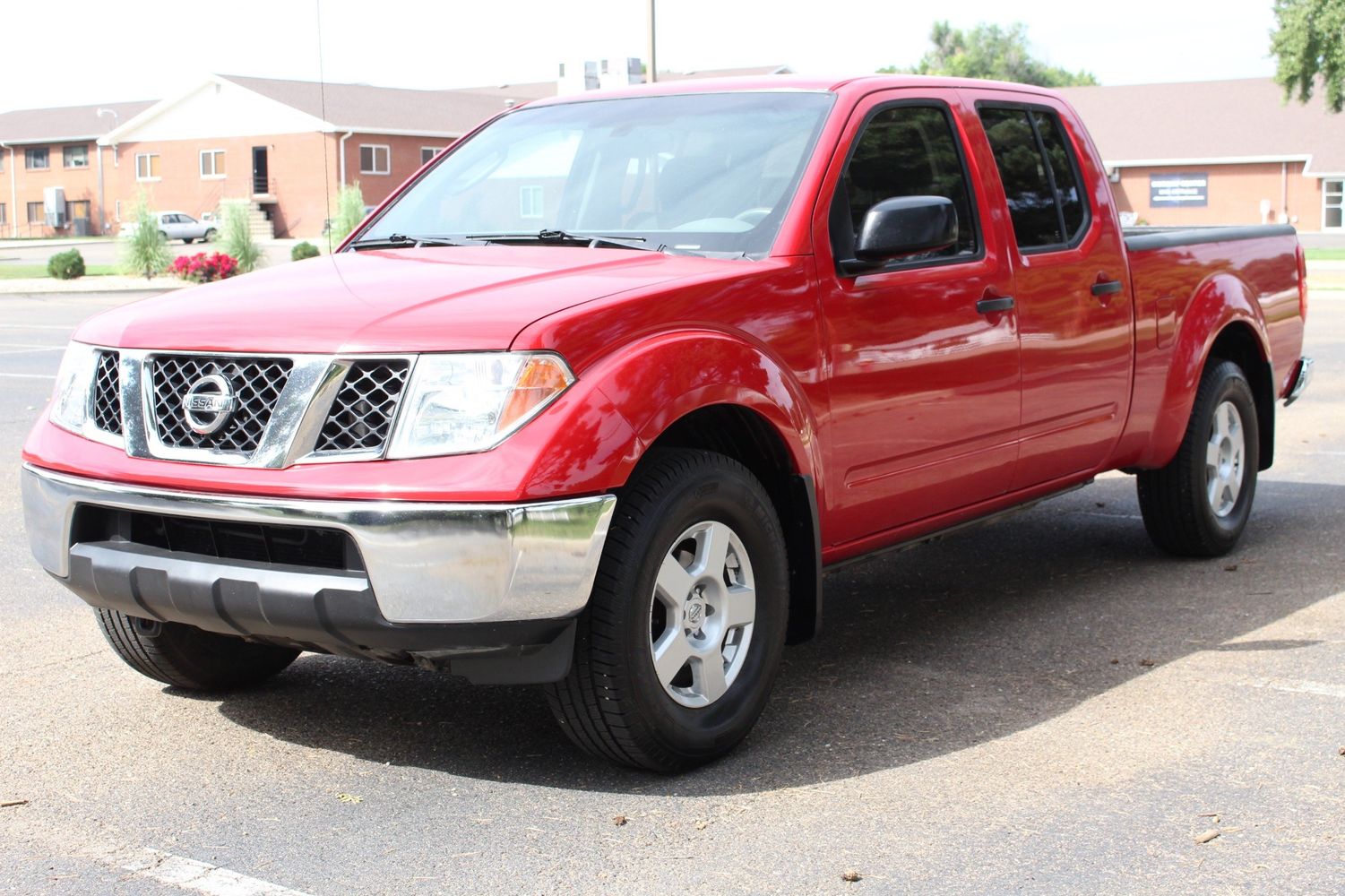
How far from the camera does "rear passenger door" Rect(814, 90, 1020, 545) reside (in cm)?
490

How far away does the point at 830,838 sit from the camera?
152 inches

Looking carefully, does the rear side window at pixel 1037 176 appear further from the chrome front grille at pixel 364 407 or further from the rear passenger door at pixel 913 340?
the chrome front grille at pixel 364 407

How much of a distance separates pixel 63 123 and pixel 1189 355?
81.6 m

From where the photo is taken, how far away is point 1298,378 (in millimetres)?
7883

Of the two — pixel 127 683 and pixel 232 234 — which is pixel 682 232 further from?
pixel 232 234

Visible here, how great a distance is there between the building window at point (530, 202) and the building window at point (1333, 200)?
5933cm

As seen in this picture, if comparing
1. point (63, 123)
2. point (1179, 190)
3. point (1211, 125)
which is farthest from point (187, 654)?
point (63, 123)

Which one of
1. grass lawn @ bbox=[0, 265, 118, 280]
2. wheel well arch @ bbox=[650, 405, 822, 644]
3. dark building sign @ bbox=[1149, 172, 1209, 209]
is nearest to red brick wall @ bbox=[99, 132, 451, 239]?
grass lawn @ bbox=[0, 265, 118, 280]

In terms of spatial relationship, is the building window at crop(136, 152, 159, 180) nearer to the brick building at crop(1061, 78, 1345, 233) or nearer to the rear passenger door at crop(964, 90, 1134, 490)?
the brick building at crop(1061, 78, 1345, 233)

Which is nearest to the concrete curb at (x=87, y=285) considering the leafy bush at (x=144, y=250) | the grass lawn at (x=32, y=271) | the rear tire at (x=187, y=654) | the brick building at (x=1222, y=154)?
the leafy bush at (x=144, y=250)

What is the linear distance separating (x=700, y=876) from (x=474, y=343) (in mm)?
1359

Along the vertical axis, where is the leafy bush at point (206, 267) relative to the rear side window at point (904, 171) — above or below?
above

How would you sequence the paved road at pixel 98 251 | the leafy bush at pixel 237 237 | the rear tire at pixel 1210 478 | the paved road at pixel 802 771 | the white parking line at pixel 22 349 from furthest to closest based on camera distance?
the paved road at pixel 98 251, the leafy bush at pixel 237 237, the white parking line at pixel 22 349, the rear tire at pixel 1210 478, the paved road at pixel 802 771

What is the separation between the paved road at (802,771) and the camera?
12.2 feet
